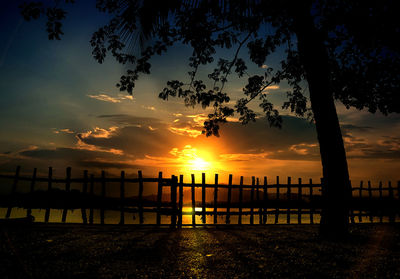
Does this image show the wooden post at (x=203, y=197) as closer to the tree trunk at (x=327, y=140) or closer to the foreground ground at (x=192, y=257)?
the foreground ground at (x=192, y=257)

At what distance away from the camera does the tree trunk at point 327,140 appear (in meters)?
7.98

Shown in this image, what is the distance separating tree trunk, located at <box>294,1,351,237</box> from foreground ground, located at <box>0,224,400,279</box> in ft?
2.27

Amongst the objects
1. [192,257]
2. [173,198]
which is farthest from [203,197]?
[192,257]

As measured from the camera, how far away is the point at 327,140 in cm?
813

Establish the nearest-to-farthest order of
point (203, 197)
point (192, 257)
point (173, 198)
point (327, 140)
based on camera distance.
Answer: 1. point (192, 257)
2. point (327, 140)
3. point (173, 198)
4. point (203, 197)

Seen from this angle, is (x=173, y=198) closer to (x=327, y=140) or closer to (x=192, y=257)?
(x=192, y=257)

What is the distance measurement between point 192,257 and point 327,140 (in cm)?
514

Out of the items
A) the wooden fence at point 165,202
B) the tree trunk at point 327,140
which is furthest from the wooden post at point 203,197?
the tree trunk at point 327,140

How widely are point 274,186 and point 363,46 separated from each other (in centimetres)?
700

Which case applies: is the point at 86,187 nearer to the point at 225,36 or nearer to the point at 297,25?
the point at 225,36

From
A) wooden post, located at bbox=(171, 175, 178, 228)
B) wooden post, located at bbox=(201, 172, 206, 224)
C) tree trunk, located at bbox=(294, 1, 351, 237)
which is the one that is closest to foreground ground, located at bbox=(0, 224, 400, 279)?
tree trunk, located at bbox=(294, 1, 351, 237)

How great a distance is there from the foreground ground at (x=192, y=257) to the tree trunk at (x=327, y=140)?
0.69 meters

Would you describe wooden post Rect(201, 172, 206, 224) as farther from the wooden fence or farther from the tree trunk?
the tree trunk

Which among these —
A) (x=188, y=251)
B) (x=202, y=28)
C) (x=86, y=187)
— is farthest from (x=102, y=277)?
(x=202, y=28)
